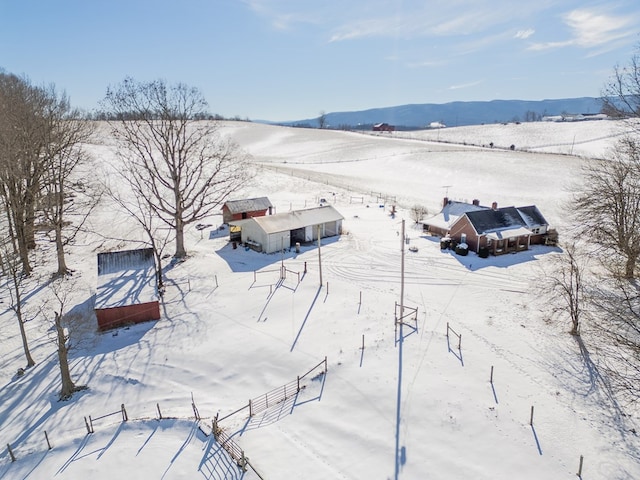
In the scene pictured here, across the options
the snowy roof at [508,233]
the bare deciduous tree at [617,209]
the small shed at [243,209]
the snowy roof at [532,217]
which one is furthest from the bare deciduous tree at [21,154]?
the snowy roof at [532,217]

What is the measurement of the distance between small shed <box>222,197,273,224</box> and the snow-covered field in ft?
23.8

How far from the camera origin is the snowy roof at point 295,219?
33.2 meters

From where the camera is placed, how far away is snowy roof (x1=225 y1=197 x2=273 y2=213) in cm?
3941

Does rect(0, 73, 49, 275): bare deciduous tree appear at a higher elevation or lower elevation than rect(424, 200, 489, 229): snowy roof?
higher

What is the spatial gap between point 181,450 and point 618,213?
3038cm

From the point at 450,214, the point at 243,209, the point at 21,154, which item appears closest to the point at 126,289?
the point at 21,154

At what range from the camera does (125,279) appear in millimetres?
24562

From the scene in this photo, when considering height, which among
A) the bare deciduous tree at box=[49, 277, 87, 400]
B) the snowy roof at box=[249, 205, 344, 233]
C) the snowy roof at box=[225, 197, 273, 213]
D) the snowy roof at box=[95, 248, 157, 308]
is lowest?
the bare deciduous tree at box=[49, 277, 87, 400]

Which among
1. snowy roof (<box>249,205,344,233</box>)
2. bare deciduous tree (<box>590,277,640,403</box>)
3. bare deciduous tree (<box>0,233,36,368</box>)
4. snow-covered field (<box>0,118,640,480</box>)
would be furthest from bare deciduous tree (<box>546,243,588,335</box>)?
bare deciduous tree (<box>0,233,36,368</box>)

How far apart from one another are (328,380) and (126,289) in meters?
14.0

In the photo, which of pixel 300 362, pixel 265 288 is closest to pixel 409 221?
pixel 265 288

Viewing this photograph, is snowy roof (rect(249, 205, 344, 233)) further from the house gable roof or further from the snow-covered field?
the house gable roof

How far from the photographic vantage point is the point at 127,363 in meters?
18.5

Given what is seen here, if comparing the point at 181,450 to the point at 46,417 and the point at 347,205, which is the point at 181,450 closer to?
the point at 46,417
